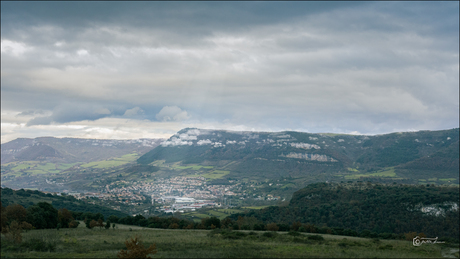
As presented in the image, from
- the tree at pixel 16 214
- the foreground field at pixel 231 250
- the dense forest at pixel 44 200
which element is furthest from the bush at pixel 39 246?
the dense forest at pixel 44 200

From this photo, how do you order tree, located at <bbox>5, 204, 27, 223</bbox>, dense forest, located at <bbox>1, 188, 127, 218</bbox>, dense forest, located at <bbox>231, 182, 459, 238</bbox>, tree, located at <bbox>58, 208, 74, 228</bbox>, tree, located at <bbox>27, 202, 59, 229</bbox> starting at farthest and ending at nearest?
1. dense forest, located at <bbox>1, 188, 127, 218</bbox>
2. dense forest, located at <bbox>231, 182, 459, 238</bbox>
3. tree, located at <bbox>58, 208, 74, 228</bbox>
4. tree, located at <bbox>27, 202, 59, 229</bbox>
5. tree, located at <bbox>5, 204, 27, 223</bbox>

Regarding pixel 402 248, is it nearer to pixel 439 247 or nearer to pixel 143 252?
pixel 439 247

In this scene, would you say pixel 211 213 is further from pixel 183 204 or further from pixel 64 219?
pixel 64 219

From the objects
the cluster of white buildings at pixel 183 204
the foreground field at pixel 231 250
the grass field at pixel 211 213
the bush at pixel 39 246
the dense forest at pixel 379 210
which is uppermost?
the bush at pixel 39 246

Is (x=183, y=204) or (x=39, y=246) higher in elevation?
(x=39, y=246)

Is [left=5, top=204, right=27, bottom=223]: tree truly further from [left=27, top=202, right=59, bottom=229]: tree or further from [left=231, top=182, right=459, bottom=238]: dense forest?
[left=231, top=182, right=459, bottom=238]: dense forest

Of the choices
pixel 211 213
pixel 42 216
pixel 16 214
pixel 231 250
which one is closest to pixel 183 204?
pixel 211 213

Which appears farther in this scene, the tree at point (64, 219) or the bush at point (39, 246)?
the tree at point (64, 219)

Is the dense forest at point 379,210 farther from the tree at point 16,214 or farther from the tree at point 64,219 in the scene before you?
the tree at point 16,214

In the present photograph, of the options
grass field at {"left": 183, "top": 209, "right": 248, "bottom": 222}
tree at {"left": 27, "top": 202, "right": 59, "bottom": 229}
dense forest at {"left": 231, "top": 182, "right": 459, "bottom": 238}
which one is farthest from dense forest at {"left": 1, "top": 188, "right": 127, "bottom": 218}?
dense forest at {"left": 231, "top": 182, "right": 459, "bottom": 238}
